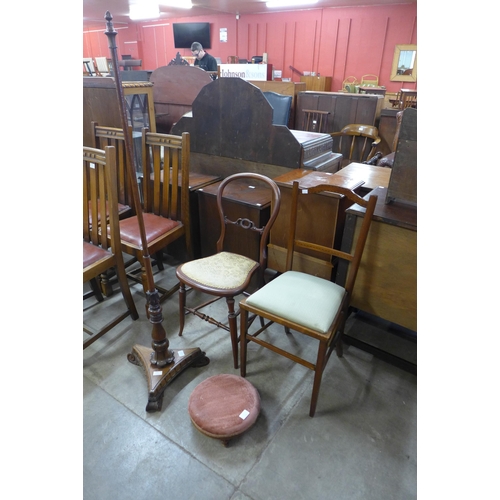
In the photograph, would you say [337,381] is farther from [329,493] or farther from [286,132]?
[286,132]

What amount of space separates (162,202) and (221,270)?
0.82m

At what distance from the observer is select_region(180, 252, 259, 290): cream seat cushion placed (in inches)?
62.1

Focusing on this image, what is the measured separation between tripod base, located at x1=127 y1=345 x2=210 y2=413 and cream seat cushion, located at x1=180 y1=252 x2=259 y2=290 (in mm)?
384

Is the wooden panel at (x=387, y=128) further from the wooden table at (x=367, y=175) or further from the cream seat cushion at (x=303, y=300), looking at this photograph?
the cream seat cushion at (x=303, y=300)

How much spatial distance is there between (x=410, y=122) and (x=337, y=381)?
123 centimetres

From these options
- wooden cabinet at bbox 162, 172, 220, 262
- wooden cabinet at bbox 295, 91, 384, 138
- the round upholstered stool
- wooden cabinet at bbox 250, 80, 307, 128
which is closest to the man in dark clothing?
wooden cabinet at bbox 250, 80, 307, 128

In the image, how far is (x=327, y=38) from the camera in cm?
669

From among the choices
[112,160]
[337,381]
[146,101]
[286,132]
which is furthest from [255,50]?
[337,381]

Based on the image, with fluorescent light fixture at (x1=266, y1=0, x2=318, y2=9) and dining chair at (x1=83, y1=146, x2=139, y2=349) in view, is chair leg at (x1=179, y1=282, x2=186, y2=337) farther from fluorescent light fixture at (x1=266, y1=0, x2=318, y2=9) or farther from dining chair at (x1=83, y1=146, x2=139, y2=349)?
fluorescent light fixture at (x1=266, y1=0, x2=318, y2=9)

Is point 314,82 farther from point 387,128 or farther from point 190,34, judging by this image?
point 190,34

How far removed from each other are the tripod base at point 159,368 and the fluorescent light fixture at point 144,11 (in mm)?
8009

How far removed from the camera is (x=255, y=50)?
7797mm

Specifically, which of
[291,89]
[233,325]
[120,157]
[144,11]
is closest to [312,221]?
[233,325]

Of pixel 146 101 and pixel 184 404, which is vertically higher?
pixel 146 101
